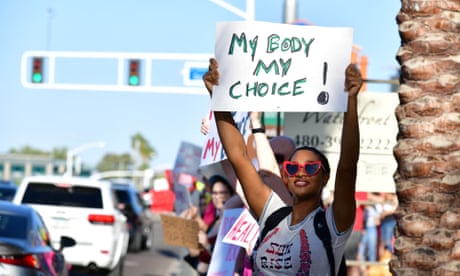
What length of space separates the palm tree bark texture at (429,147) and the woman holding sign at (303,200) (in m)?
0.49

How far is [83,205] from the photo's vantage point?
18.9 metres

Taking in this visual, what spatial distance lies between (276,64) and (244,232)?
1.99 metres

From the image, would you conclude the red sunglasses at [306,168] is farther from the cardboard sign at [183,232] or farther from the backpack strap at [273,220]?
the cardboard sign at [183,232]

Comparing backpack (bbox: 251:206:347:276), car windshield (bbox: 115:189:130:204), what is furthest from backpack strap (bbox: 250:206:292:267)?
car windshield (bbox: 115:189:130:204)

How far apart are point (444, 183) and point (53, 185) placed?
1316cm

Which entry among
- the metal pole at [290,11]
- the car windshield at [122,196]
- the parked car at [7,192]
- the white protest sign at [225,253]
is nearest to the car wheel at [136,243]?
the car windshield at [122,196]

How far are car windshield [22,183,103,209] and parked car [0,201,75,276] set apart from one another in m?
5.76

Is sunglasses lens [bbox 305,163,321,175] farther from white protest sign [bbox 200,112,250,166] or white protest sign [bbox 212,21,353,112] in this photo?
white protest sign [bbox 200,112,250,166]

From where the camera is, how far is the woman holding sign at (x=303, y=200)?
215 inches

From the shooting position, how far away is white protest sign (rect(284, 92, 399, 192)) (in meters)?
13.0

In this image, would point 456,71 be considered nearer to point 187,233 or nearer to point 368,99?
point 187,233

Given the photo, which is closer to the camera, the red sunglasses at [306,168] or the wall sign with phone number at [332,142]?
the red sunglasses at [306,168]

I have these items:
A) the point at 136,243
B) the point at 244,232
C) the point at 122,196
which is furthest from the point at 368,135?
the point at 136,243

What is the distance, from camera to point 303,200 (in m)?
5.77
